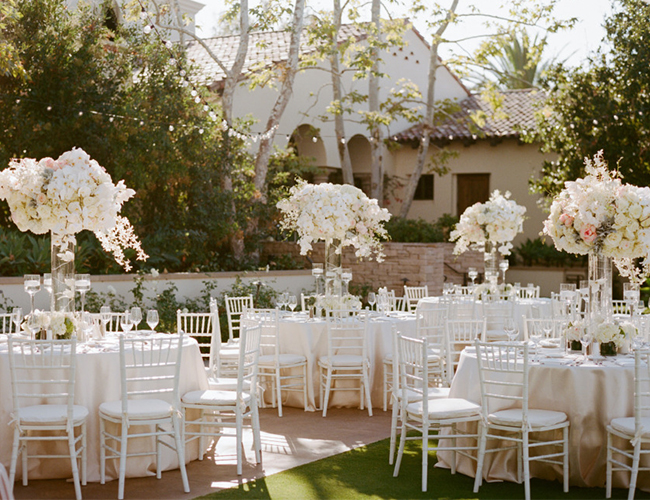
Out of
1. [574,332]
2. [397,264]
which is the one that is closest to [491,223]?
[574,332]

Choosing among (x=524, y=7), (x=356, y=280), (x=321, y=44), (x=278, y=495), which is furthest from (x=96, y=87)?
(x=278, y=495)

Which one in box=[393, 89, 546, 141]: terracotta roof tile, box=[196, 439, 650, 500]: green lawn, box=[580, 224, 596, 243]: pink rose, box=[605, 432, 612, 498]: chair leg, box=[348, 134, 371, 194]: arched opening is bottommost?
box=[196, 439, 650, 500]: green lawn

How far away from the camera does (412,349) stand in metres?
6.69

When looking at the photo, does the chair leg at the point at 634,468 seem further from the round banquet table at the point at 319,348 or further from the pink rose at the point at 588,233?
the round banquet table at the point at 319,348

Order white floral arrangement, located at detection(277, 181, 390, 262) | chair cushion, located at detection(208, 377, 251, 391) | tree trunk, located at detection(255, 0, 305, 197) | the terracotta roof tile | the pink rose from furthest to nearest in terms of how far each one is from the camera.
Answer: the terracotta roof tile < tree trunk, located at detection(255, 0, 305, 197) < white floral arrangement, located at detection(277, 181, 390, 262) < chair cushion, located at detection(208, 377, 251, 391) < the pink rose

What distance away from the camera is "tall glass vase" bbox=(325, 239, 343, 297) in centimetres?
995

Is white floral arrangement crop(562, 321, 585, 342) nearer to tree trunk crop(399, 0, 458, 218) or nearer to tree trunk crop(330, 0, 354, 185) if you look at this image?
tree trunk crop(330, 0, 354, 185)

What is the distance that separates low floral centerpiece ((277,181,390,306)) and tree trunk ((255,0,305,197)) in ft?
22.9

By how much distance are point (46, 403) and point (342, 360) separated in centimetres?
362

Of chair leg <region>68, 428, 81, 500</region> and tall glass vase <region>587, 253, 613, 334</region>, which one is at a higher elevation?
tall glass vase <region>587, 253, 613, 334</region>

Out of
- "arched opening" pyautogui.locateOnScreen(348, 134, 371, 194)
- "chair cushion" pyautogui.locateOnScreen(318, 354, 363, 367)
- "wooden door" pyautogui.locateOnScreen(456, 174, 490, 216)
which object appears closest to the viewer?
"chair cushion" pyautogui.locateOnScreen(318, 354, 363, 367)

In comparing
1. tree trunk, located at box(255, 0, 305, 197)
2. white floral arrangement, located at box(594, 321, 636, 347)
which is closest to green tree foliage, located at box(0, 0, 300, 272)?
tree trunk, located at box(255, 0, 305, 197)

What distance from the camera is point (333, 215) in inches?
375

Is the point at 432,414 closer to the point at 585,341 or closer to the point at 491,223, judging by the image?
the point at 585,341
